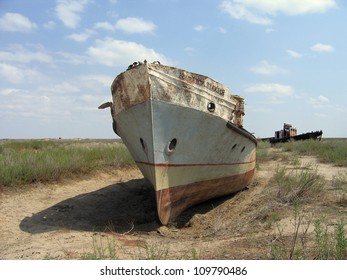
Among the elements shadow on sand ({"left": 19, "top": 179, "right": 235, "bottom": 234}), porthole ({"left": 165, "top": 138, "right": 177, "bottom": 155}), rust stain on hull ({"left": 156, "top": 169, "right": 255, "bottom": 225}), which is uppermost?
porthole ({"left": 165, "top": 138, "right": 177, "bottom": 155})


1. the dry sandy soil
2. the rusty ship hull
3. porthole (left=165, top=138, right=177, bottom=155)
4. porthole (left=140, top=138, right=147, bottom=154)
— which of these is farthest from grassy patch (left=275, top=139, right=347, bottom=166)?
porthole (left=140, top=138, right=147, bottom=154)

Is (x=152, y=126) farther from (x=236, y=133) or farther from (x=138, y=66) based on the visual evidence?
(x=236, y=133)

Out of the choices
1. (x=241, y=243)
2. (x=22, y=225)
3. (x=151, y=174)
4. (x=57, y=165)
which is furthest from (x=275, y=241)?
(x=57, y=165)

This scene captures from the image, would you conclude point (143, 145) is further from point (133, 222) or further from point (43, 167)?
point (43, 167)

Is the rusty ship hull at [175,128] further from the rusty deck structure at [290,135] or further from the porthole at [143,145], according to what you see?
the rusty deck structure at [290,135]

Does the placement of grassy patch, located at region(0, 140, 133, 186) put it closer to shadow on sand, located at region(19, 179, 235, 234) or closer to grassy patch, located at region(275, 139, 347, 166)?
shadow on sand, located at region(19, 179, 235, 234)

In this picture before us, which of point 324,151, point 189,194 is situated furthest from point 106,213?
point 324,151

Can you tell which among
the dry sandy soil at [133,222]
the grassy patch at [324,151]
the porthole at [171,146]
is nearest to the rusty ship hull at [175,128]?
the porthole at [171,146]

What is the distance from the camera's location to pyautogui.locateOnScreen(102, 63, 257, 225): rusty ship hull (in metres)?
5.45

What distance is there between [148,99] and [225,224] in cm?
243

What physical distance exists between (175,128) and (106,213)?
2.65 metres

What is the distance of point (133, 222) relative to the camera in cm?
669

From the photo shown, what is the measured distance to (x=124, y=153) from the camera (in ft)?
39.2

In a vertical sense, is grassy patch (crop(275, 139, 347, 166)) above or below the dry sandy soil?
above
